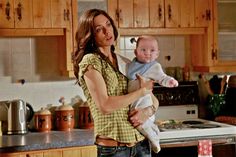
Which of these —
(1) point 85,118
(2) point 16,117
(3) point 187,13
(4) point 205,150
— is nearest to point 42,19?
(2) point 16,117

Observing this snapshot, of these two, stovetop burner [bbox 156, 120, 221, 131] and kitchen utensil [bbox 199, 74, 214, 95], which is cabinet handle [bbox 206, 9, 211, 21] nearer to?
kitchen utensil [bbox 199, 74, 214, 95]

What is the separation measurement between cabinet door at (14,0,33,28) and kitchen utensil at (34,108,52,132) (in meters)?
0.69


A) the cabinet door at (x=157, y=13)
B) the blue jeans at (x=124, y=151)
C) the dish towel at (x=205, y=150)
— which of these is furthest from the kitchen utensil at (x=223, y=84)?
the dish towel at (x=205, y=150)

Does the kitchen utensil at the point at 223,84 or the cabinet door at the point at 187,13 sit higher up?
the cabinet door at the point at 187,13

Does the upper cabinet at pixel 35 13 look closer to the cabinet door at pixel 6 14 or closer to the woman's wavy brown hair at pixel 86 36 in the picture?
the cabinet door at pixel 6 14

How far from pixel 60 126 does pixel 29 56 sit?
616 mm

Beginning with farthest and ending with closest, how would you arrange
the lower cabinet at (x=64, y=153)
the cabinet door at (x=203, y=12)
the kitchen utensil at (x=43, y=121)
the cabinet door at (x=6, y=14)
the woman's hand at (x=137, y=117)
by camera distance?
the cabinet door at (x=203, y=12) → the kitchen utensil at (x=43, y=121) → the cabinet door at (x=6, y=14) → the lower cabinet at (x=64, y=153) → the woman's hand at (x=137, y=117)

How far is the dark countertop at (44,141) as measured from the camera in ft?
9.38

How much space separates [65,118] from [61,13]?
0.82 metres

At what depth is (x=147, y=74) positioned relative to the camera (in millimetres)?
2002

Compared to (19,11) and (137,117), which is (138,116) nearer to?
(137,117)

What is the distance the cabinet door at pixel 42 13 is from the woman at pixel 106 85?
1401 millimetres

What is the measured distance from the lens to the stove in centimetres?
327

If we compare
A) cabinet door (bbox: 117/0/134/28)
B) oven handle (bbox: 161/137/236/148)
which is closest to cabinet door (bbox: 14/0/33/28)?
cabinet door (bbox: 117/0/134/28)
